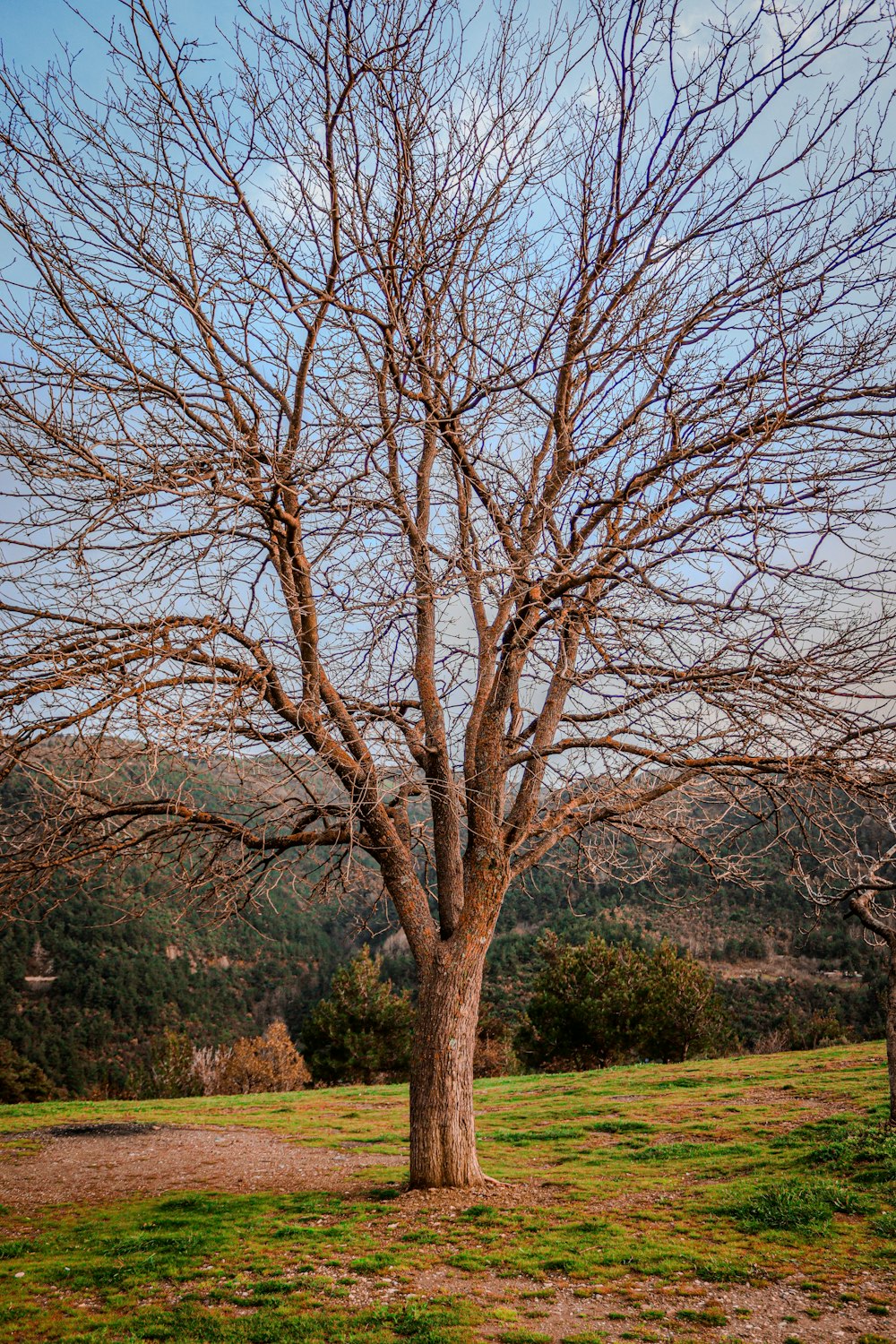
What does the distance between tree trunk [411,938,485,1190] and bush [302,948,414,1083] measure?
2706 centimetres

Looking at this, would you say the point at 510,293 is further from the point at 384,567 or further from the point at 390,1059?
the point at 390,1059

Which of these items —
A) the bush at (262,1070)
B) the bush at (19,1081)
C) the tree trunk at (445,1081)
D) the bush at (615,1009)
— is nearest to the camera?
the tree trunk at (445,1081)

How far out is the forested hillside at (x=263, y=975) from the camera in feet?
130

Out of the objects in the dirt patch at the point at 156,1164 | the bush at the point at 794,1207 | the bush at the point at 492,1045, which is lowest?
the bush at the point at 492,1045

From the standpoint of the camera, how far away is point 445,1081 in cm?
637

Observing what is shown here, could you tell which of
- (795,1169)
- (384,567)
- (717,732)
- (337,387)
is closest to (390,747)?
(384,567)

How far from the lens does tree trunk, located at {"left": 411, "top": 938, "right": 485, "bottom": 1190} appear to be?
6387 mm

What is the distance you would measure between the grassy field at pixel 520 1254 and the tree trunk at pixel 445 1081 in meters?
0.25

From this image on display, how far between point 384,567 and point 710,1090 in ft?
44.2

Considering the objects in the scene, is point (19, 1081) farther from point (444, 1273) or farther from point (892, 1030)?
point (892, 1030)

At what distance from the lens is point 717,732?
5.21 meters

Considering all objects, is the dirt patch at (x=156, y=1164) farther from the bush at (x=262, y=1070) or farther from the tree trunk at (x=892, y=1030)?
the bush at (x=262, y=1070)

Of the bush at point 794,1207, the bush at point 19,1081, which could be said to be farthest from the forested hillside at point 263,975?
the bush at point 794,1207

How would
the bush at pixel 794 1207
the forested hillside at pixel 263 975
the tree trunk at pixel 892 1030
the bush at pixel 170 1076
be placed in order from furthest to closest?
the forested hillside at pixel 263 975 < the bush at pixel 170 1076 < the tree trunk at pixel 892 1030 < the bush at pixel 794 1207
